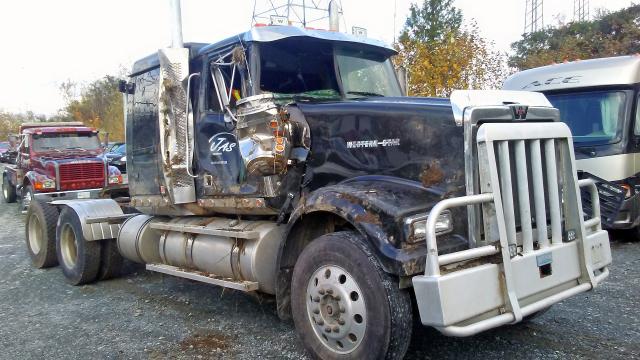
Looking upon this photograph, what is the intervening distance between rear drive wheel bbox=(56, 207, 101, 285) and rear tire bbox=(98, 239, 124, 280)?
7 centimetres

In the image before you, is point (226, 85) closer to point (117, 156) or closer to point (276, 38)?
point (276, 38)

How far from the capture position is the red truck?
43.9 ft

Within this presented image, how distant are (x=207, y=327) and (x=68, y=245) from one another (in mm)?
Result: 3452

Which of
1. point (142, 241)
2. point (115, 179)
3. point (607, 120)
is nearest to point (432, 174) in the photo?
point (142, 241)

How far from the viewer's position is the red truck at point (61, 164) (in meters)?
13.4

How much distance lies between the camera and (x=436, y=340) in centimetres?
445

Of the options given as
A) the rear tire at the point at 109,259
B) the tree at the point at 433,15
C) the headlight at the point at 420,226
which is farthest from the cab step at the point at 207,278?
the tree at the point at 433,15

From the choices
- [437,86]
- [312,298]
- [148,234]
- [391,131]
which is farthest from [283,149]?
[437,86]

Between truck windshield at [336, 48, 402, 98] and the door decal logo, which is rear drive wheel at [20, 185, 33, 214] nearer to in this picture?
the door decal logo

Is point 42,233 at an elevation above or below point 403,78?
below

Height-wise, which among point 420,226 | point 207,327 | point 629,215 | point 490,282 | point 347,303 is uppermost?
point 420,226

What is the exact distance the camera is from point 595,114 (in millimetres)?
8664

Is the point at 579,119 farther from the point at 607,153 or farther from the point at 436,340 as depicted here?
the point at 436,340

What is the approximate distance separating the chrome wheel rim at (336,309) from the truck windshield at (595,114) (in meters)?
6.25
